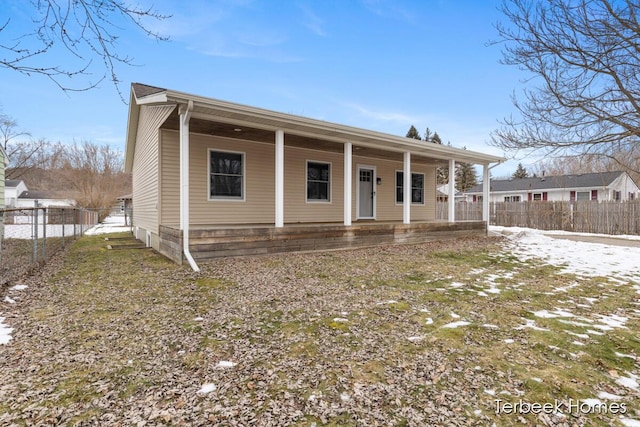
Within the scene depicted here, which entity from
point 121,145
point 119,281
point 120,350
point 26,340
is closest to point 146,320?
point 120,350

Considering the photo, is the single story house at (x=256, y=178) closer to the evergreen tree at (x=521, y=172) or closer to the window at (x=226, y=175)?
the window at (x=226, y=175)

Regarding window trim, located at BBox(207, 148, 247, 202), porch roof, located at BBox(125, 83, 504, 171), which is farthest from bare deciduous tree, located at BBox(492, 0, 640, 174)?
window trim, located at BBox(207, 148, 247, 202)

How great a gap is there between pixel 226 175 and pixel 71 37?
5.51 metres

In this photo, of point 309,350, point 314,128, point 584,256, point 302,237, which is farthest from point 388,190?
point 309,350

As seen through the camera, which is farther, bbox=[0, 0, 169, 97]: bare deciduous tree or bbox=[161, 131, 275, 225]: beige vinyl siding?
bbox=[161, 131, 275, 225]: beige vinyl siding

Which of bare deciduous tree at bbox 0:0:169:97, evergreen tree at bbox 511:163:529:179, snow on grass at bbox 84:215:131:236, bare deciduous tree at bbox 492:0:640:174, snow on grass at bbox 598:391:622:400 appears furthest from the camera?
evergreen tree at bbox 511:163:529:179

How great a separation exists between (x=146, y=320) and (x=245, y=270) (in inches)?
92.6

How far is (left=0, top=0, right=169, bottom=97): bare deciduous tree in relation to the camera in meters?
2.73

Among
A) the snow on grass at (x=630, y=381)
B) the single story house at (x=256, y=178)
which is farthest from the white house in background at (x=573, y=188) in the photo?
the snow on grass at (x=630, y=381)

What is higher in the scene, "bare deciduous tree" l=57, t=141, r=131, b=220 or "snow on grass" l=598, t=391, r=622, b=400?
"bare deciduous tree" l=57, t=141, r=131, b=220

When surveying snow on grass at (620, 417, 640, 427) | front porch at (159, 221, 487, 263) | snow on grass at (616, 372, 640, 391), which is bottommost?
snow on grass at (620, 417, 640, 427)

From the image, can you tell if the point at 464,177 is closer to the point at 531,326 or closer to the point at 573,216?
the point at 573,216

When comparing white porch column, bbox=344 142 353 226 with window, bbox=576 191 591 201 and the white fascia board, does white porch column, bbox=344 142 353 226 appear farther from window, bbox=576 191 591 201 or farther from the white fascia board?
window, bbox=576 191 591 201

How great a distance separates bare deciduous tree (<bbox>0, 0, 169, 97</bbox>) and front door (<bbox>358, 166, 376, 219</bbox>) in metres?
8.54
